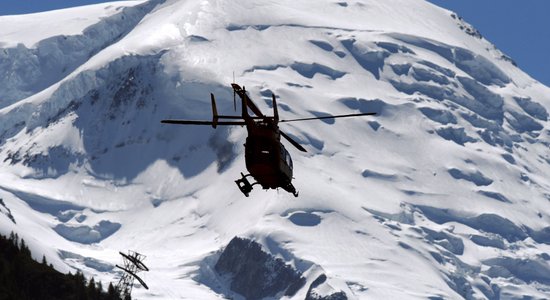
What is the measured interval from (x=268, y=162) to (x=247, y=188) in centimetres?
252

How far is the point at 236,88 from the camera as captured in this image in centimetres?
12875

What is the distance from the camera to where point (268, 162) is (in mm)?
134125

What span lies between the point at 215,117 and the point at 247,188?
596 cm

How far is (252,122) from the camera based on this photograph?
135375mm

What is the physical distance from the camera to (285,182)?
13475cm

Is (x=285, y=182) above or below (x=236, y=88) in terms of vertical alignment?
below

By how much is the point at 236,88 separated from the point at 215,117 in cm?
433

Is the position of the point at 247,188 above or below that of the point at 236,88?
below

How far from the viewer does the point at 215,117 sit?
434 feet

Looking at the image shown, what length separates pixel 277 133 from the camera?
136 meters

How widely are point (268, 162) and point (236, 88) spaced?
756 cm

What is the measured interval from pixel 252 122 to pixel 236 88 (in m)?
7.03

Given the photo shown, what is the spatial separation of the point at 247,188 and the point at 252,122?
15.0 feet
